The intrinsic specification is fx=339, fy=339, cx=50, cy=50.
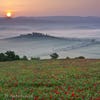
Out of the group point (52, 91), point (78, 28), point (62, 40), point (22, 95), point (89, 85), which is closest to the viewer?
point (22, 95)

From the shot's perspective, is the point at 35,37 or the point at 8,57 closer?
the point at 8,57

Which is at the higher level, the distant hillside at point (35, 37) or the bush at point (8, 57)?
the distant hillside at point (35, 37)

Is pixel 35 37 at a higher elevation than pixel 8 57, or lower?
higher

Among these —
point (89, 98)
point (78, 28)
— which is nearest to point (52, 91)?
point (89, 98)

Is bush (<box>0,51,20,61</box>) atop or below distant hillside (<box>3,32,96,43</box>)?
below

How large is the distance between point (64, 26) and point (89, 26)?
11.1m

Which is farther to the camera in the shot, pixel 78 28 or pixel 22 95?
pixel 78 28

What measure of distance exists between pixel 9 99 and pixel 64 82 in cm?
526

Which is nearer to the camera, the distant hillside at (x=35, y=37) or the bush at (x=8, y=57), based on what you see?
the bush at (x=8, y=57)

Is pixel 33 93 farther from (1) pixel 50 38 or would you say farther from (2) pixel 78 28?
(2) pixel 78 28

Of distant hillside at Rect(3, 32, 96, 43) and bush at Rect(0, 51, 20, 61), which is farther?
distant hillside at Rect(3, 32, 96, 43)

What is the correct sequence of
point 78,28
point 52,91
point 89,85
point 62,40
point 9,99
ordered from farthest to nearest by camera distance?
point 78,28, point 62,40, point 89,85, point 52,91, point 9,99

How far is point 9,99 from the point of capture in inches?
464

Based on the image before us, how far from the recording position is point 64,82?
54.4ft
